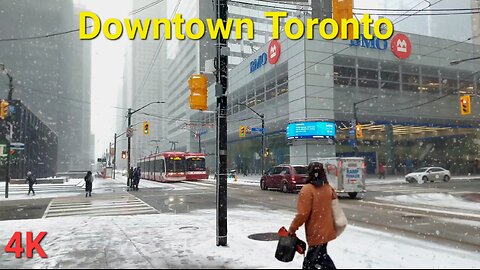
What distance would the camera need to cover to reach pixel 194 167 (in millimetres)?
41219

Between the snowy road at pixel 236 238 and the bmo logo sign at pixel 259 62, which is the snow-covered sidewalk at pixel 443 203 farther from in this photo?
the bmo logo sign at pixel 259 62

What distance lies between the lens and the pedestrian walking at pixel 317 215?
5.38 m

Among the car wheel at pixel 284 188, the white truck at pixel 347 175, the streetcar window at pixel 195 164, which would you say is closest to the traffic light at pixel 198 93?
the white truck at pixel 347 175

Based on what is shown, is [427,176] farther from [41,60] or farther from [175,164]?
[41,60]

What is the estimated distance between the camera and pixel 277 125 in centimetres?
4919

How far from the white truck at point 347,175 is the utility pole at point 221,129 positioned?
1362 cm

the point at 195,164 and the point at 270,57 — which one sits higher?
the point at 270,57

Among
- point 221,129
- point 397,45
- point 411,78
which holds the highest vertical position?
point 397,45

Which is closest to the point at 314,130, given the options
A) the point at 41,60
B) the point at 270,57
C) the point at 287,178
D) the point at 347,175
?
the point at 270,57

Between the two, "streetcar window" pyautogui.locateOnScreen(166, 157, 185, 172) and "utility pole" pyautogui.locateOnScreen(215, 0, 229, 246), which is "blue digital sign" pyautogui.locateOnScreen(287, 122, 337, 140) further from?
"utility pole" pyautogui.locateOnScreen(215, 0, 229, 246)

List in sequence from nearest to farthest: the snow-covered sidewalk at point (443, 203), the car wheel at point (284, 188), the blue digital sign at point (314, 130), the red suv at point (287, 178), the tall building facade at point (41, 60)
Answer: the snow-covered sidewalk at point (443, 203)
the red suv at point (287, 178)
the car wheel at point (284, 188)
the blue digital sign at point (314, 130)
the tall building facade at point (41, 60)

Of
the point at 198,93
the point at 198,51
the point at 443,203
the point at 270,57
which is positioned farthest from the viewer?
the point at 198,51

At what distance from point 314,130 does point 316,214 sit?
3547 cm

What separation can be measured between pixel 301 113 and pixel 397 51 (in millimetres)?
13815
